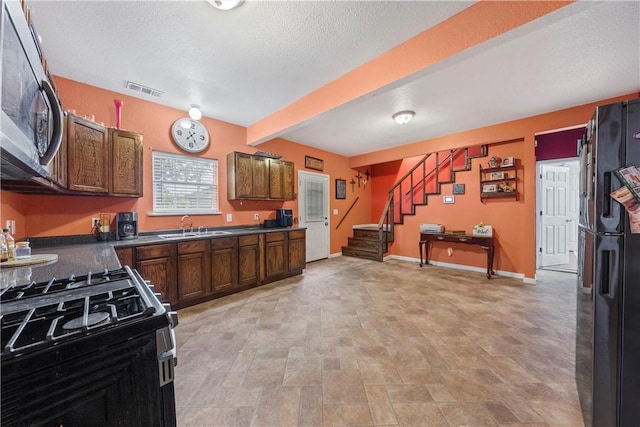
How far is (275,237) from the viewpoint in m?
4.03

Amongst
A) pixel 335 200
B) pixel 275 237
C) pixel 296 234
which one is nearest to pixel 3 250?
pixel 275 237

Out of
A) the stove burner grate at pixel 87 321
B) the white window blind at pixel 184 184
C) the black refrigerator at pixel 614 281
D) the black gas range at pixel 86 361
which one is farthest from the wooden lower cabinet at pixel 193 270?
the black refrigerator at pixel 614 281

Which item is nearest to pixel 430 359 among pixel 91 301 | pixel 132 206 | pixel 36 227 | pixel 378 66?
pixel 91 301

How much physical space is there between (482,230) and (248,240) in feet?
13.7

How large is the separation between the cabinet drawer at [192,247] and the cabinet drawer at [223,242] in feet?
0.40

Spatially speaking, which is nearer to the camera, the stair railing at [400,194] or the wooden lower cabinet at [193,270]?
the wooden lower cabinet at [193,270]

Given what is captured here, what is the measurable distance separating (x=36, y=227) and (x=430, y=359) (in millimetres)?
4045

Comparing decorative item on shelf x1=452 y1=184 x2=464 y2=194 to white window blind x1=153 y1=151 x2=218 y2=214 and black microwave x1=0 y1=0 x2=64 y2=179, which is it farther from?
black microwave x1=0 y1=0 x2=64 y2=179

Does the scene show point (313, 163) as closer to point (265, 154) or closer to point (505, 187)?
point (265, 154)

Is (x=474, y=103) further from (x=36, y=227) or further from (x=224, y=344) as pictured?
(x=36, y=227)

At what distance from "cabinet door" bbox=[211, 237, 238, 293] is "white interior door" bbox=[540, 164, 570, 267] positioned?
5.83 m

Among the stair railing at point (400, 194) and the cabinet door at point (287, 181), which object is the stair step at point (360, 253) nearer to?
the stair railing at point (400, 194)

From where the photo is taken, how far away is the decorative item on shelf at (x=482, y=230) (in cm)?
432

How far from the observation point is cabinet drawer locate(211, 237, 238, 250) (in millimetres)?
3264
